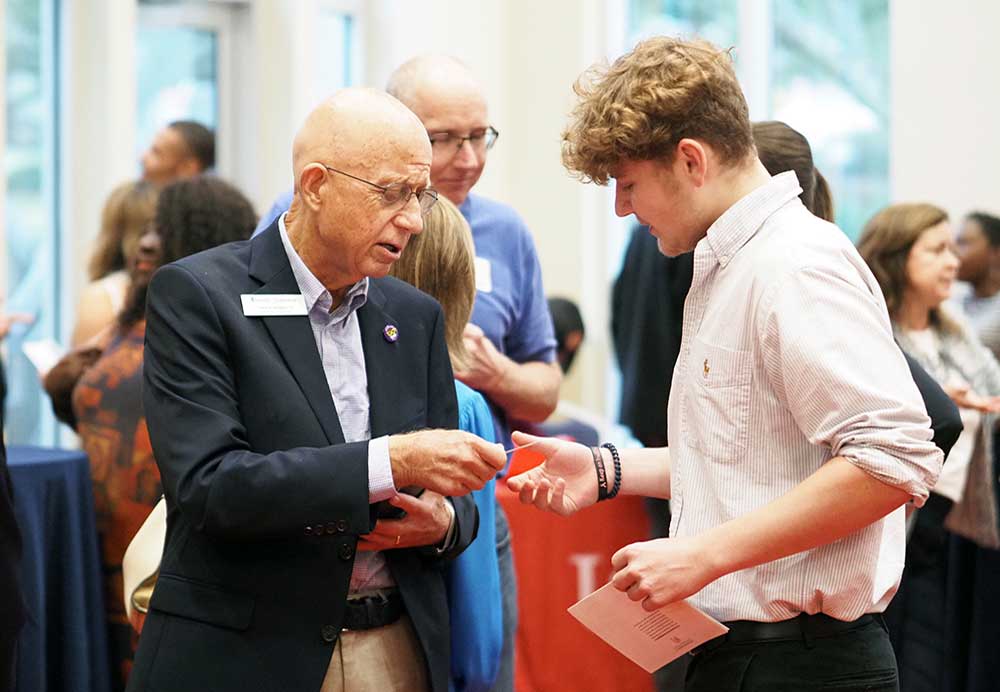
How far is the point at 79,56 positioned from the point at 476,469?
492 cm

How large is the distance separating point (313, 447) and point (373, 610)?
29cm

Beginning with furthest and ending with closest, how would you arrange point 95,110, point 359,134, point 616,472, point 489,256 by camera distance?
point 95,110 < point 489,256 < point 616,472 < point 359,134

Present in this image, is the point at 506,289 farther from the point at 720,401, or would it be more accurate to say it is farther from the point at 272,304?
the point at 720,401

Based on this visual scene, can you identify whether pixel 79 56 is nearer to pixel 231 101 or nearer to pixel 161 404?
pixel 231 101

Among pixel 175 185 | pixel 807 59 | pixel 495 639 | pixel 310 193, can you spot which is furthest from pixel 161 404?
pixel 807 59

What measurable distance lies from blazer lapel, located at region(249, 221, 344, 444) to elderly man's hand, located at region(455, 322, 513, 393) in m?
0.75

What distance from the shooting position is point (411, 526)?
6.52ft

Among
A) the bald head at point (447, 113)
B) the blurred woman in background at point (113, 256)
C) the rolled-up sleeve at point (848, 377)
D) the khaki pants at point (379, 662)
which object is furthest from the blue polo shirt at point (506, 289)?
the blurred woman in background at point (113, 256)

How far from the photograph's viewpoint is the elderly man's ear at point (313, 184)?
1993 mm

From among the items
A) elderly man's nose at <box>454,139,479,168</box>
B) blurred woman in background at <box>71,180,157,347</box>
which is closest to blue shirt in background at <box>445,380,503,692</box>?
elderly man's nose at <box>454,139,479,168</box>

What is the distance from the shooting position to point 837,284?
171 centimetres

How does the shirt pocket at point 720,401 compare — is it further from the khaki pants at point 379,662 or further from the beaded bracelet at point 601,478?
the khaki pants at point 379,662

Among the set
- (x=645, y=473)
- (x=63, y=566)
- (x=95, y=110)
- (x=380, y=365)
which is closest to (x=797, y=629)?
(x=645, y=473)

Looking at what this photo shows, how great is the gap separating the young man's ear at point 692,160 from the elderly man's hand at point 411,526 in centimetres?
62
